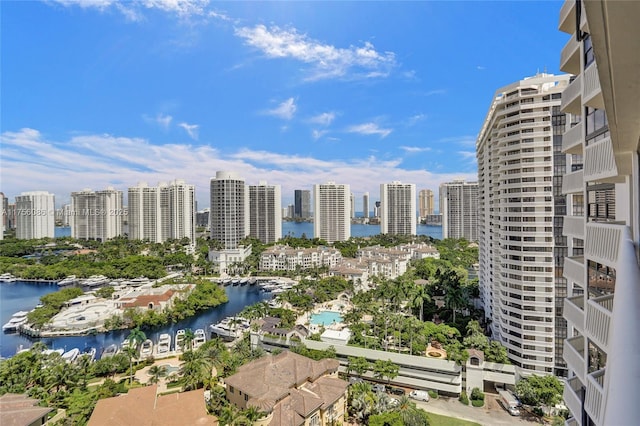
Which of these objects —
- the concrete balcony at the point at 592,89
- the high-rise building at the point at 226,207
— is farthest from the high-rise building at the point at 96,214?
the concrete balcony at the point at 592,89

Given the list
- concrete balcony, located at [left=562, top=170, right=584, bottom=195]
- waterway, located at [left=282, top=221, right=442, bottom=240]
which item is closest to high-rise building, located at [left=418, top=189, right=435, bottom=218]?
waterway, located at [left=282, top=221, right=442, bottom=240]

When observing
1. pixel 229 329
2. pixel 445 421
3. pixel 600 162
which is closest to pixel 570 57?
pixel 600 162

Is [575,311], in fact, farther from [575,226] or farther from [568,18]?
[568,18]

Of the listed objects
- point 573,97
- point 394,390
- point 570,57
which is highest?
point 570,57

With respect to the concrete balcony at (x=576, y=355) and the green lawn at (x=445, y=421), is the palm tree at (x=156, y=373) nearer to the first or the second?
the green lawn at (x=445, y=421)

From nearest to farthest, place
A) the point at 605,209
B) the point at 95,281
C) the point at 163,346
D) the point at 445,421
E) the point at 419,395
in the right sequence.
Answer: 1. the point at 605,209
2. the point at 445,421
3. the point at 419,395
4. the point at 163,346
5. the point at 95,281

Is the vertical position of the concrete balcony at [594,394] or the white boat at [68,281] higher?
the concrete balcony at [594,394]

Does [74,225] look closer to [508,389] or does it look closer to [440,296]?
[440,296]
